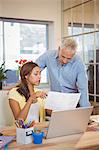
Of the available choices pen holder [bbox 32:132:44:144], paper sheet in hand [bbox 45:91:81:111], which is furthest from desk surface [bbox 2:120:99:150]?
paper sheet in hand [bbox 45:91:81:111]

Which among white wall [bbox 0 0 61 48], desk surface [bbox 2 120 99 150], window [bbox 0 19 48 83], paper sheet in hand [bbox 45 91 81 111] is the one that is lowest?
desk surface [bbox 2 120 99 150]

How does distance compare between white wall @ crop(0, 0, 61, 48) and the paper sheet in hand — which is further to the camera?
white wall @ crop(0, 0, 61, 48)

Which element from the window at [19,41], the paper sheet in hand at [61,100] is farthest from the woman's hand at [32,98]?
the window at [19,41]

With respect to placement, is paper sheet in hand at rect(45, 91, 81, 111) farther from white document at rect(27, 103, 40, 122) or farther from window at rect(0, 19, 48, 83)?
window at rect(0, 19, 48, 83)

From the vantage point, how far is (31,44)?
4207 millimetres

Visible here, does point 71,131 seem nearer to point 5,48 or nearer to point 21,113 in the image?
point 21,113

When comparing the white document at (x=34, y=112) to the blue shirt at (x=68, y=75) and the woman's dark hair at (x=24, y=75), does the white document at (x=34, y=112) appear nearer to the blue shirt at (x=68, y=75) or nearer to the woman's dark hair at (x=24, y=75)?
the woman's dark hair at (x=24, y=75)

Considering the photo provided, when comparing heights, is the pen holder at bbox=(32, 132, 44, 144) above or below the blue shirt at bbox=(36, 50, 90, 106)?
below

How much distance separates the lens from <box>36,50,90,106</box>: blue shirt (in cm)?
253

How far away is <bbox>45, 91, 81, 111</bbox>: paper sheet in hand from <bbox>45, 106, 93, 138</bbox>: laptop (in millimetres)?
268

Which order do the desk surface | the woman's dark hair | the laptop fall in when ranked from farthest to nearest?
the woman's dark hair < the laptop < the desk surface

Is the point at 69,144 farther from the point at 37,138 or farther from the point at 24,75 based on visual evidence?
the point at 24,75

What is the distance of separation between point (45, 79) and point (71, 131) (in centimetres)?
268

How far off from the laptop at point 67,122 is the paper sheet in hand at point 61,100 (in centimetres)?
27
